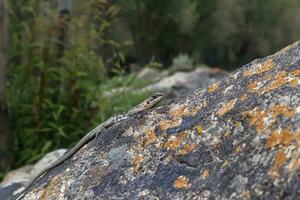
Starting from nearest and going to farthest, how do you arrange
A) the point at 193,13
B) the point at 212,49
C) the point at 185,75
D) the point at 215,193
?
the point at 215,193
the point at 185,75
the point at 193,13
the point at 212,49

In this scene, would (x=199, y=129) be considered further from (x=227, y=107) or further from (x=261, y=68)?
(x=261, y=68)

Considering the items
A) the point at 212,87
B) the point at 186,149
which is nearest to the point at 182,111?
the point at 212,87

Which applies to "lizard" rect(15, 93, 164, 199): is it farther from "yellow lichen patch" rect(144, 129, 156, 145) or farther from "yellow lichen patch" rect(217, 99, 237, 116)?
"yellow lichen patch" rect(217, 99, 237, 116)

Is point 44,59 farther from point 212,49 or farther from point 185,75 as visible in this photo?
point 212,49

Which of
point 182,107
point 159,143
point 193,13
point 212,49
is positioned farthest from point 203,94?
point 212,49

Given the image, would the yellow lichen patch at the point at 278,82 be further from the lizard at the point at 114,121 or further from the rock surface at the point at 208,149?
the lizard at the point at 114,121

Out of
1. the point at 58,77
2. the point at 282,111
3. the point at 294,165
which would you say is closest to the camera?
the point at 294,165
